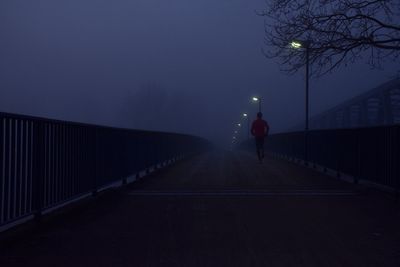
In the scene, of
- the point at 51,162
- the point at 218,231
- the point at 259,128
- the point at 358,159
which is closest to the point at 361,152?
the point at 358,159

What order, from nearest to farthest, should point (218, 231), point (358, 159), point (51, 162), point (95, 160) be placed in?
point (218, 231)
point (51, 162)
point (95, 160)
point (358, 159)

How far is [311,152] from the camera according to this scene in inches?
875

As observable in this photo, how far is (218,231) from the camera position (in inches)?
303

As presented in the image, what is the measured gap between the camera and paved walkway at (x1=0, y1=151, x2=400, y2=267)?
615 centimetres

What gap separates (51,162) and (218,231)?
2625 millimetres

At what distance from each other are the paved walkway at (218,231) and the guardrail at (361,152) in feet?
1.63

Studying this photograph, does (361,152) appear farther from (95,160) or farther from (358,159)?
(95,160)

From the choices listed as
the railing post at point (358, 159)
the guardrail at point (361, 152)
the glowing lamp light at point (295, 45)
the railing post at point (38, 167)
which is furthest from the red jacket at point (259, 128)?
the railing post at point (38, 167)

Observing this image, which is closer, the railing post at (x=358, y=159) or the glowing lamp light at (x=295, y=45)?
the railing post at (x=358, y=159)

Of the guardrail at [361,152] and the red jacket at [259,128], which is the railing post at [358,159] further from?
the red jacket at [259,128]

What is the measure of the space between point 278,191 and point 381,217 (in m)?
3.77

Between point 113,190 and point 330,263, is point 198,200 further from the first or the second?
point 330,263

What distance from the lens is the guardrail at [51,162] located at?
22.8 feet

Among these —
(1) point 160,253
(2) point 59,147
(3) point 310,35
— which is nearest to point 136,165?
(3) point 310,35
